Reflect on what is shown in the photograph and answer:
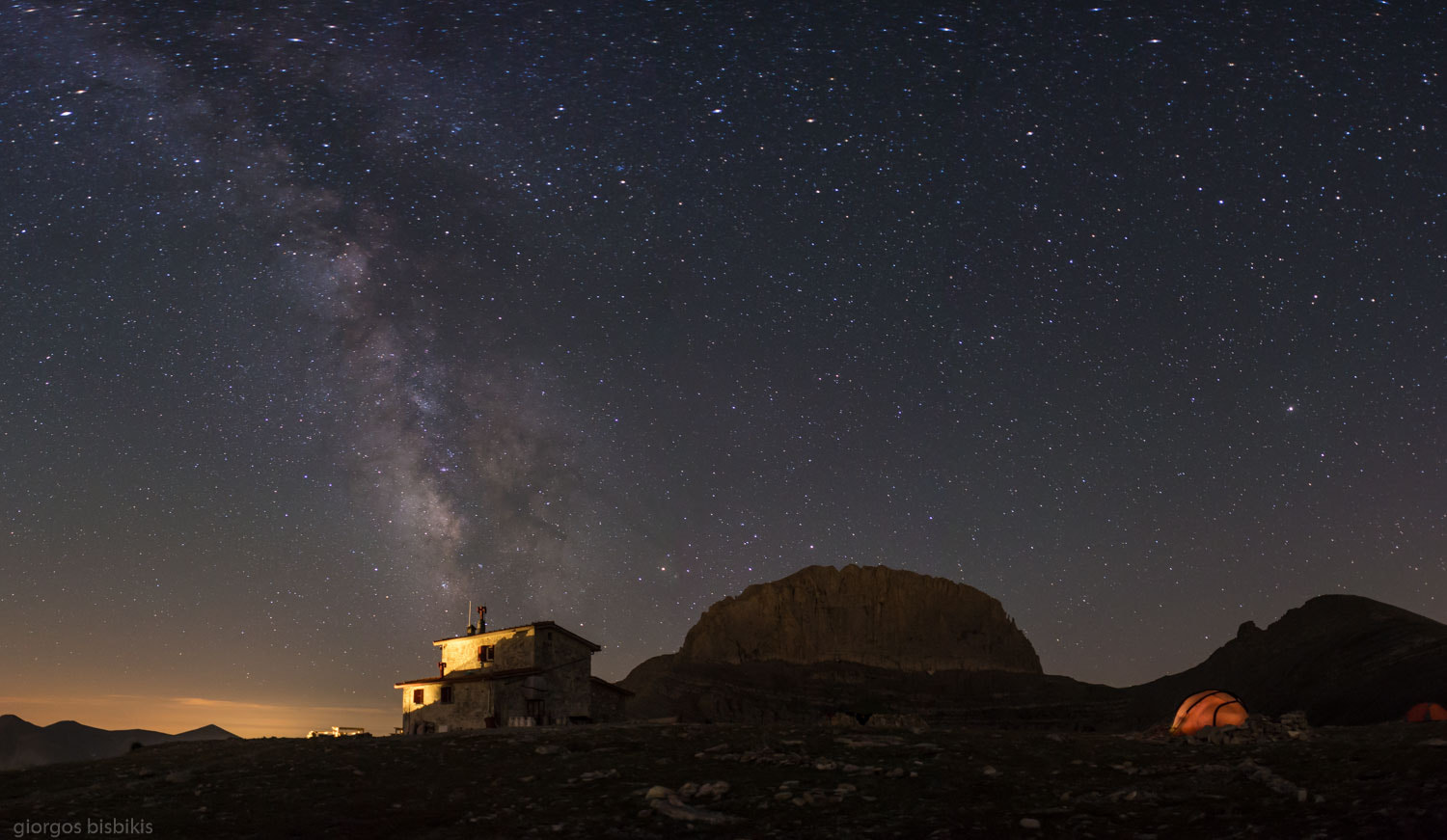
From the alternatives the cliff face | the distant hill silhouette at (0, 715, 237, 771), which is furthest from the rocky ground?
the distant hill silhouette at (0, 715, 237, 771)

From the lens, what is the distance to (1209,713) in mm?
31719

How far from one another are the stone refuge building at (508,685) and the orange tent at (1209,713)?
91.5 feet

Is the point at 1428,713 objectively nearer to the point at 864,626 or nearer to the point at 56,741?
the point at 864,626

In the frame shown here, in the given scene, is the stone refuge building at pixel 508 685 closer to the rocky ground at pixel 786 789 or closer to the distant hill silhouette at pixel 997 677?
the rocky ground at pixel 786 789

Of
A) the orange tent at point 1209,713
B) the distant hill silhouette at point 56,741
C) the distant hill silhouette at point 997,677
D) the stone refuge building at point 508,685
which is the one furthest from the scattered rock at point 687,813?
the distant hill silhouette at point 56,741

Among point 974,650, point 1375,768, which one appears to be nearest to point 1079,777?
point 1375,768

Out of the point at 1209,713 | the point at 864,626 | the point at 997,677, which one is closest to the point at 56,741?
the point at 864,626

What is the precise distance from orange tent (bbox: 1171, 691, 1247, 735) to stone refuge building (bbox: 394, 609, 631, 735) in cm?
2789

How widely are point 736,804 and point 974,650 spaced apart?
499 ft

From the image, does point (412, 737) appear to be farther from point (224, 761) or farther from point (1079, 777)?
point (1079, 777)

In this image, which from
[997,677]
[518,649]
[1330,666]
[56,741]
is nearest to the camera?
[518,649]

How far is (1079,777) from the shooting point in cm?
1681

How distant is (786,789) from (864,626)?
14846 cm

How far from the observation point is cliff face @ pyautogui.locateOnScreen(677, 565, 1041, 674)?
151 metres
